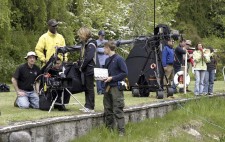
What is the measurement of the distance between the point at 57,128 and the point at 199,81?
24.7 ft

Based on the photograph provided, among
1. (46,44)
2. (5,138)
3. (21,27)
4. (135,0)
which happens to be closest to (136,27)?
(135,0)

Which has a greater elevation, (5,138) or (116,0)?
(116,0)

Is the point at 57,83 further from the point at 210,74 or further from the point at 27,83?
the point at 210,74

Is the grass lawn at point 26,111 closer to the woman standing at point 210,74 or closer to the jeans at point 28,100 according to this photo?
the jeans at point 28,100

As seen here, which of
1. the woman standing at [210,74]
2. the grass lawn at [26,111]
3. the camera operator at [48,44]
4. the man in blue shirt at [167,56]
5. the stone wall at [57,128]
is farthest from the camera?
the woman standing at [210,74]

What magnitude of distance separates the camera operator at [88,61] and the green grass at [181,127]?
68cm

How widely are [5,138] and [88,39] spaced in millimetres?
3174

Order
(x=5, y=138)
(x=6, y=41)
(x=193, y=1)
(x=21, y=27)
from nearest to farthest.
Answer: (x=5, y=138) < (x=6, y=41) < (x=21, y=27) < (x=193, y=1)

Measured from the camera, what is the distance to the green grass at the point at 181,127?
11609 millimetres

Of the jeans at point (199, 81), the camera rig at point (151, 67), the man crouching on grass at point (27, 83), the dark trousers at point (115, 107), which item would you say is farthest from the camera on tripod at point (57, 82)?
the jeans at point (199, 81)

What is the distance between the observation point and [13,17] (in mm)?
22203

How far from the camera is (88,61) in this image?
11812 millimetres

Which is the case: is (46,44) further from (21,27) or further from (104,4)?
(104,4)

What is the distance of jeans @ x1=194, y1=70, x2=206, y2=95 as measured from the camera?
56.5 ft
